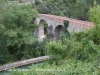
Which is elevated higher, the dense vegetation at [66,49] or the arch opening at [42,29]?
the dense vegetation at [66,49]

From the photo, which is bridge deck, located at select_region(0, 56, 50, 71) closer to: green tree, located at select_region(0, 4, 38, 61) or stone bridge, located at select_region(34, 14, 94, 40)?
green tree, located at select_region(0, 4, 38, 61)

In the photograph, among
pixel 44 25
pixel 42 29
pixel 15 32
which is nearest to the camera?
pixel 15 32

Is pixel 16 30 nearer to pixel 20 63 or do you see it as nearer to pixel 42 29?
pixel 20 63

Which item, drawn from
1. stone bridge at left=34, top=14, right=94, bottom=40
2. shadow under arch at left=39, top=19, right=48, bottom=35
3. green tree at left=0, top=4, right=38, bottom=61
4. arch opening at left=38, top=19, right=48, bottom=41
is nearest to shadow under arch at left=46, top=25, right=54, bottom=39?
stone bridge at left=34, top=14, right=94, bottom=40

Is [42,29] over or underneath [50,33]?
over

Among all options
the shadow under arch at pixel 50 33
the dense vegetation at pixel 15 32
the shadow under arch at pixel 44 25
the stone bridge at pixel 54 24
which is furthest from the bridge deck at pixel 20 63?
the shadow under arch at pixel 44 25

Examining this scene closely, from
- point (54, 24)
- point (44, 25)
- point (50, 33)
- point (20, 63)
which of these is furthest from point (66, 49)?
point (44, 25)

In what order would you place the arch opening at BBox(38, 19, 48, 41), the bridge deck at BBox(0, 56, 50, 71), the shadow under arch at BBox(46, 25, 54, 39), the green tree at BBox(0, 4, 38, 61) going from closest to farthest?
the bridge deck at BBox(0, 56, 50, 71) → the green tree at BBox(0, 4, 38, 61) → the shadow under arch at BBox(46, 25, 54, 39) → the arch opening at BBox(38, 19, 48, 41)

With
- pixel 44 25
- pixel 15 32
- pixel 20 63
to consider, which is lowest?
pixel 20 63

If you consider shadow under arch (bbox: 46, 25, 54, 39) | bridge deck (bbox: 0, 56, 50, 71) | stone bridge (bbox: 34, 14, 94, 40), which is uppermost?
stone bridge (bbox: 34, 14, 94, 40)

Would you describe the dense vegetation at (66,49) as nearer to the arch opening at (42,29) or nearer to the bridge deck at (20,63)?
the bridge deck at (20,63)

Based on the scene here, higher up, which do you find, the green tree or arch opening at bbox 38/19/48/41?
the green tree

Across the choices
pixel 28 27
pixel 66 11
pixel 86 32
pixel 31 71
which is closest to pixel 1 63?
pixel 28 27

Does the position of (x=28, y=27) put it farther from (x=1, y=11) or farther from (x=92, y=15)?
(x=92, y=15)
